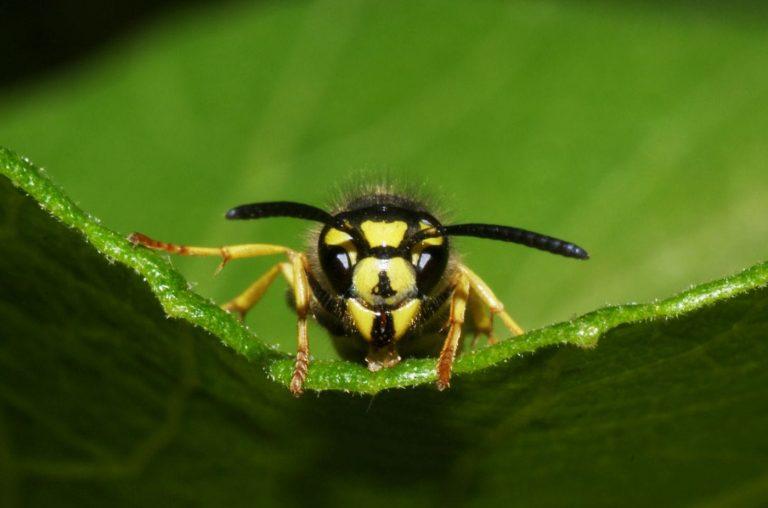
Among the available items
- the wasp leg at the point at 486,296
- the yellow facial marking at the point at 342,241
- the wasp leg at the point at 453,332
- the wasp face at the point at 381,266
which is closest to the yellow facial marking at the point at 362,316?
the wasp face at the point at 381,266

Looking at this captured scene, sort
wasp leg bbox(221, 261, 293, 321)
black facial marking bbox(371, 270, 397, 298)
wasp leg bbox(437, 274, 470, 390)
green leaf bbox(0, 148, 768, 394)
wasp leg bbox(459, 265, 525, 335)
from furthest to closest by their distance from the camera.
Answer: wasp leg bbox(221, 261, 293, 321)
wasp leg bbox(459, 265, 525, 335)
black facial marking bbox(371, 270, 397, 298)
wasp leg bbox(437, 274, 470, 390)
green leaf bbox(0, 148, 768, 394)

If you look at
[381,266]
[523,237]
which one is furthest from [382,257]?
[523,237]

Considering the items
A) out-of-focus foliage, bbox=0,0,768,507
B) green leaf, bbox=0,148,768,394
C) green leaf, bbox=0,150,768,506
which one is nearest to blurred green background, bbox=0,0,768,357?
out-of-focus foliage, bbox=0,0,768,507

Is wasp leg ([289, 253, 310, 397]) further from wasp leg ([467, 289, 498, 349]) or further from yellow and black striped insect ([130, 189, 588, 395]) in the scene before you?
wasp leg ([467, 289, 498, 349])

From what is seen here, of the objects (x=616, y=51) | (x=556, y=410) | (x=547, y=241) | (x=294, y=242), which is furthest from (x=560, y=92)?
(x=556, y=410)

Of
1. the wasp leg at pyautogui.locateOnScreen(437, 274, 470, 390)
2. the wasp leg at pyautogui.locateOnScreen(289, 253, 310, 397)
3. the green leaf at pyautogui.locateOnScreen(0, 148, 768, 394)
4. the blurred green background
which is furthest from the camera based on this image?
the blurred green background

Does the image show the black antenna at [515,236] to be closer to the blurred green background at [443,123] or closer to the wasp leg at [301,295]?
the wasp leg at [301,295]
